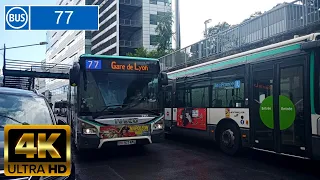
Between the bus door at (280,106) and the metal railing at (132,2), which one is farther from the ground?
the metal railing at (132,2)

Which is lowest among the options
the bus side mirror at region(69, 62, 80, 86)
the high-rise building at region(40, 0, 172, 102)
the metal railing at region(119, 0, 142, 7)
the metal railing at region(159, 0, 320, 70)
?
the bus side mirror at region(69, 62, 80, 86)

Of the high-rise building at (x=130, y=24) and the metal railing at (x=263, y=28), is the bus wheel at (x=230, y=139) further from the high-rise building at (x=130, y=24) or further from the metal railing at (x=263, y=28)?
the high-rise building at (x=130, y=24)

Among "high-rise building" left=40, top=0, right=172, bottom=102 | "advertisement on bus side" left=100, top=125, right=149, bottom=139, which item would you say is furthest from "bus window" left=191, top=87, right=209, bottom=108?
"high-rise building" left=40, top=0, right=172, bottom=102

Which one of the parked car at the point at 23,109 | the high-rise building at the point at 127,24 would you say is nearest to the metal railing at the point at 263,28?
the parked car at the point at 23,109

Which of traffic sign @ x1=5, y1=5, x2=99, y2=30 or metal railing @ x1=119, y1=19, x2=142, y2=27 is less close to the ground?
metal railing @ x1=119, y1=19, x2=142, y2=27

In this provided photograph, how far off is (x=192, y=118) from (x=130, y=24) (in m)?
45.0

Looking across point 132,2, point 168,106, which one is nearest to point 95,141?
point 168,106

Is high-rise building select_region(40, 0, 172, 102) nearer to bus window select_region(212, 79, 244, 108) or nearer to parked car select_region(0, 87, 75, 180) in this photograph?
bus window select_region(212, 79, 244, 108)

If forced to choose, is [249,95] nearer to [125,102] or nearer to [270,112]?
[270,112]

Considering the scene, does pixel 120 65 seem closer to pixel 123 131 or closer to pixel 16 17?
pixel 123 131

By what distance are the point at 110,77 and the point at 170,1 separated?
5059cm

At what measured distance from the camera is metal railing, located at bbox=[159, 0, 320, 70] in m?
10.4

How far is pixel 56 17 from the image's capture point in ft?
43.6

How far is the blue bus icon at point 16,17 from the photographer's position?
13.3 meters
